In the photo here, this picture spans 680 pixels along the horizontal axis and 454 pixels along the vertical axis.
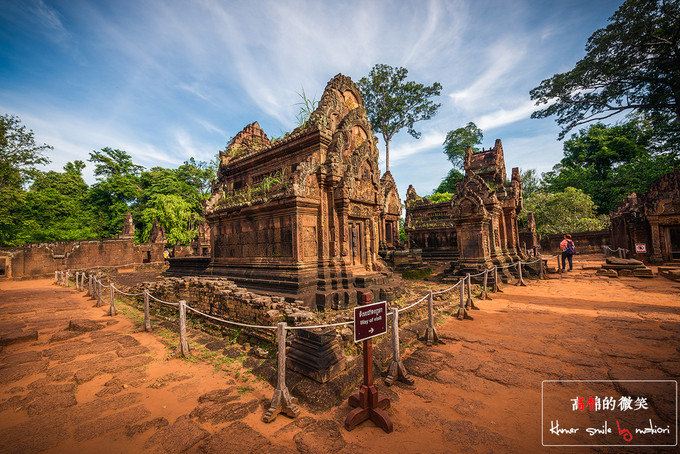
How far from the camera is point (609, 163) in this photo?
33.8 meters

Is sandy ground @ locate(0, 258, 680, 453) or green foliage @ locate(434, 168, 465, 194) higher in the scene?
green foliage @ locate(434, 168, 465, 194)

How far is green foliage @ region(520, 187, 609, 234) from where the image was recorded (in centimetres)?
2680

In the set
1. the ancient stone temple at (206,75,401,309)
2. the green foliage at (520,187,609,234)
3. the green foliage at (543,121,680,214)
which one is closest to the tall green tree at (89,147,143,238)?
the ancient stone temple at (206,75,401,309)

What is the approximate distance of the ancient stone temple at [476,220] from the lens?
12.9 m

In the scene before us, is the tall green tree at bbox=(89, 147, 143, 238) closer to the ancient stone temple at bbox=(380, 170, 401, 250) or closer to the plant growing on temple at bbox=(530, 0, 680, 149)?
the ancient stone temple at bbox=(380, 170, 401, 250)

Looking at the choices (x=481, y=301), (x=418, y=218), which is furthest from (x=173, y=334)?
(x=418, y=218)

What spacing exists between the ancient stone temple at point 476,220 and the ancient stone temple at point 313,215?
212 inches

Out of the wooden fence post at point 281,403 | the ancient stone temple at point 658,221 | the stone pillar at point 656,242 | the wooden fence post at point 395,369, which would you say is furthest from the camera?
the stone pillar at point 656,242

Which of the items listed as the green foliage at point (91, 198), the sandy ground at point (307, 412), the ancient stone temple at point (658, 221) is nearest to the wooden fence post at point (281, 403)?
the sandy ground at point (307, 412)

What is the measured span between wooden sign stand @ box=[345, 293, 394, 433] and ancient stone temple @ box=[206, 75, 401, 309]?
4.16m


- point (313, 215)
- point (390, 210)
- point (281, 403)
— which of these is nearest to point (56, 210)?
point (390, 210)

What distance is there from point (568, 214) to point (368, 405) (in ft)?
111

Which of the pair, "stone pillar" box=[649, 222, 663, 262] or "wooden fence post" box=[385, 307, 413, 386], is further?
"stone pillar" box=[649, 222, 663, 262]

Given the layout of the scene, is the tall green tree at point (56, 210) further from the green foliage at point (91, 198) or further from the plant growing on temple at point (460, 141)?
the plant growing on temple at point (460, 141)
